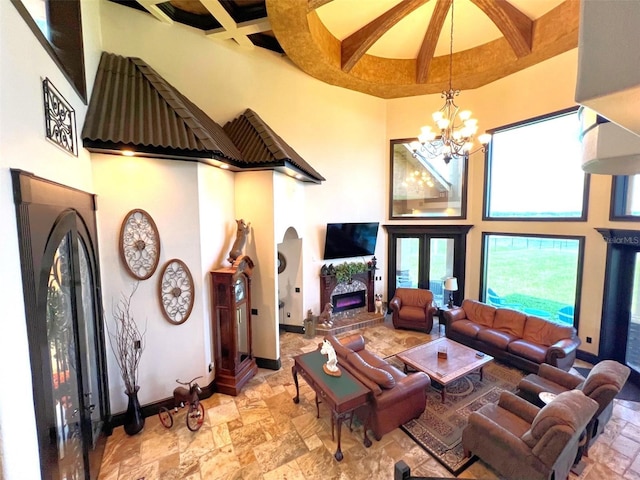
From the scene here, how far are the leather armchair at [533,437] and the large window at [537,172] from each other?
4354 millimetres

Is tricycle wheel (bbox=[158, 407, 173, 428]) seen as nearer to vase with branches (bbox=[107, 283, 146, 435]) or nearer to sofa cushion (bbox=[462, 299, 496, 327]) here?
vase with branches (bbox=[107, 283, 146, 435])

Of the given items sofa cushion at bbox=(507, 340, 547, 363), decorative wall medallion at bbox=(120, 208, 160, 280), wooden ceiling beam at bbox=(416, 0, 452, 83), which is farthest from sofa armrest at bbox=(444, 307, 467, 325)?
decorative wall medallion at bbox=(120, 208, 160, 280)

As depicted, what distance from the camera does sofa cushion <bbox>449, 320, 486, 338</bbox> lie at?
5766 millimetres

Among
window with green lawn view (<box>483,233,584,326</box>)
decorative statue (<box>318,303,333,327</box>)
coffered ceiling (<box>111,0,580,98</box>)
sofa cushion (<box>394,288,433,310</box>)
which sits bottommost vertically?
decorative statue (<box>318,303,333,327</box>)

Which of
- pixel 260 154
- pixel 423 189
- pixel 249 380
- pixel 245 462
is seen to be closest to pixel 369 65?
pixel 423 189

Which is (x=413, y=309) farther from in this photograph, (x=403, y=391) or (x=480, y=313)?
(x=403, y=391)

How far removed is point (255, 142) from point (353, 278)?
4.43 metres

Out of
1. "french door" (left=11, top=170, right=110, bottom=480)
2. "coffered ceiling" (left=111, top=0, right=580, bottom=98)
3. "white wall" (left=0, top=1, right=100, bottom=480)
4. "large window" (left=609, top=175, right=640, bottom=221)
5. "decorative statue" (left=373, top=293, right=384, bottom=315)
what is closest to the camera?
"white wall" (left=0, top=1, right=100, bottom=480)

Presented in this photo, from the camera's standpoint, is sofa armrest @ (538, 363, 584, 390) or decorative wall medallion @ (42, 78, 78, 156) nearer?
decorative wall medallion @ (42, 78, 78, 156)

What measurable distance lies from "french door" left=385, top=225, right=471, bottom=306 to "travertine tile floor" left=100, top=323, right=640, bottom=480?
153 inches

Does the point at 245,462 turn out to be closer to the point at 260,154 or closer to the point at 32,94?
the point at 32,94

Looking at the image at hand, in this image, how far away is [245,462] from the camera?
130 inches

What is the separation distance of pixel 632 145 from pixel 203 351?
16.0 ft

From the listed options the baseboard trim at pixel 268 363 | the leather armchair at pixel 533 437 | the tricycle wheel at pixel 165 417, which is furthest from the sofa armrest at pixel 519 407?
the tricycle wheel at pixel 165 417
